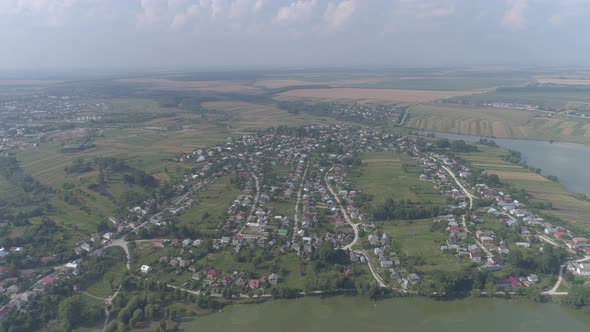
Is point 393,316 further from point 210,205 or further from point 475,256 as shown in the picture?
point 210,205

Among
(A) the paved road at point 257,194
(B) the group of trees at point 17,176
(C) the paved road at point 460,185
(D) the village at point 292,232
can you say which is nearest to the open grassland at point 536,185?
(D) the village at point 292,232

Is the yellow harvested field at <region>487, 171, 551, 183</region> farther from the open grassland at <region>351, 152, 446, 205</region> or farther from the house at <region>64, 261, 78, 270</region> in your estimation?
the house at <region>64, 261, 78, 270</region>

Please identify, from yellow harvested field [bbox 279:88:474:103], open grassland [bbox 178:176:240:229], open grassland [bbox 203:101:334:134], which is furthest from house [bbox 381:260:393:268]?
yellow harvested field [bbox 279:88:474:103]

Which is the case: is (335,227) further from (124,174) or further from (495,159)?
(495,159)

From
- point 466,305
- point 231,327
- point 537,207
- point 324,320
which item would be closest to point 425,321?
point 466,305

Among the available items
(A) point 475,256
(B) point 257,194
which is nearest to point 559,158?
(A) point 475,256

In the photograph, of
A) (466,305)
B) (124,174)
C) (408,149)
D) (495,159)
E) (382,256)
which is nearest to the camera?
A: (466,305)
